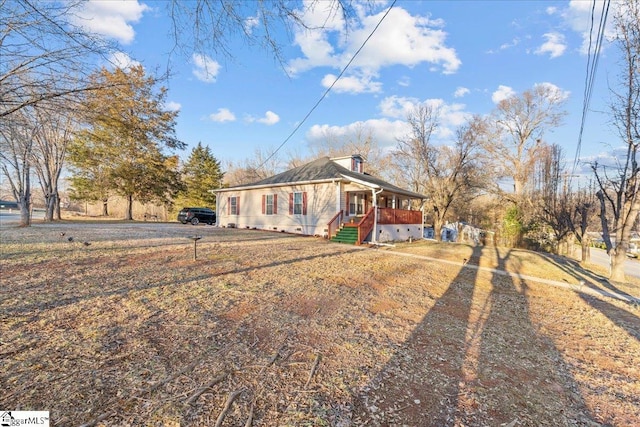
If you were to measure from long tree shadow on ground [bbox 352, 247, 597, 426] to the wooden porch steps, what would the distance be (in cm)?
845

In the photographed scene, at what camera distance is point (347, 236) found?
13242mm

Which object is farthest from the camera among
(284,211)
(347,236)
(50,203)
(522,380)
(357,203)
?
(50,203)

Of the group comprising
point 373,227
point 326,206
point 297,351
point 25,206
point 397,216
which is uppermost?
point 326,206

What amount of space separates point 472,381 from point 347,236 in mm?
10536

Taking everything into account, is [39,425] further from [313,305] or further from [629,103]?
[629,103]

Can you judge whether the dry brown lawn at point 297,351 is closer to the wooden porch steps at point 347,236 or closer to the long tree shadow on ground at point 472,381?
the long tree shadow on ground at point 472,381

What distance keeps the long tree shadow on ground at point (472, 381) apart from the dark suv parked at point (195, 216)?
20.9 meters

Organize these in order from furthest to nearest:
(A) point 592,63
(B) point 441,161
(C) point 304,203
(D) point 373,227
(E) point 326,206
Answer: (B) point 441,161
(C) point 304,203
(E) point 326,206
(D) point 373,227
(A) point 592,63

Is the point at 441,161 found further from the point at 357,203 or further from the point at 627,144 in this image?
the point at 627,144

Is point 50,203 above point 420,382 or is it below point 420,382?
above

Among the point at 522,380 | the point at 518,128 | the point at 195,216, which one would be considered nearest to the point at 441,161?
the point at 518,128

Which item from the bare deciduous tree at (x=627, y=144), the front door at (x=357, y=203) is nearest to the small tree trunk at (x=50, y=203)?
the front door at (x=357, y=203)

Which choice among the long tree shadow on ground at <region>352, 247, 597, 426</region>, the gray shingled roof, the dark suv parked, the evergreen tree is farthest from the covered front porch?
the evergreen tree

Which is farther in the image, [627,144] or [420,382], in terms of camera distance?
[627,144]
